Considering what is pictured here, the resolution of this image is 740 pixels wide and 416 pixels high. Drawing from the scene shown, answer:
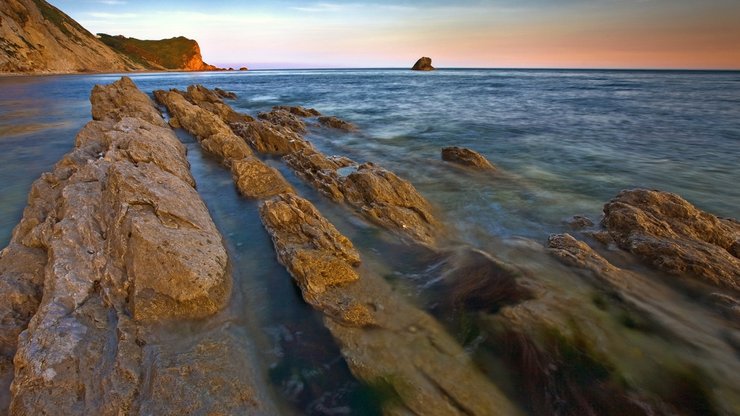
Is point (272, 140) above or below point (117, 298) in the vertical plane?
above

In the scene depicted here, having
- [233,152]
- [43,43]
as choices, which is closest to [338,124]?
[233,152]

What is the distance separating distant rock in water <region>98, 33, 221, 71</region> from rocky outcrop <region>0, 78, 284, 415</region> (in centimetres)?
18933

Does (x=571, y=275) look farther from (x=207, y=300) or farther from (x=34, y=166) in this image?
(x=34, y=166)

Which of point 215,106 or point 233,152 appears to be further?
point 215,106

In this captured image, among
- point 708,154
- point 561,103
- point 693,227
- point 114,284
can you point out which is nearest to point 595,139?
point 708,154

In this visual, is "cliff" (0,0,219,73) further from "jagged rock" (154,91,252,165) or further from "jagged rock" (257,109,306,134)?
"jagged rock" (257,109,306,134)

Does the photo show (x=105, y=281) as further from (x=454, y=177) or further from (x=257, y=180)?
(x=454, y=177)

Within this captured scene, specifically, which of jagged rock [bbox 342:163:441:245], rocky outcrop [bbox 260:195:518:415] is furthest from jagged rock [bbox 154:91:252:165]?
rocky outcrop [bbox 260:195:518:415]

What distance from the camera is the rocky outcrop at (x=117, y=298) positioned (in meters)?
4.84

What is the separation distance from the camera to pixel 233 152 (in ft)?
53.9

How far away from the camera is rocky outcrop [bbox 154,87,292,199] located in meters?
12.8

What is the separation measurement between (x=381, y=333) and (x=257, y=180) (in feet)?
27.9

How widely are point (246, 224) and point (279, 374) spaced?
5785mm

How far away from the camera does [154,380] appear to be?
5.05 m
